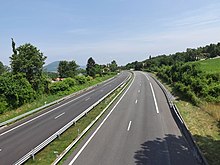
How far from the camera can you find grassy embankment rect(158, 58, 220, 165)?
14.5 m

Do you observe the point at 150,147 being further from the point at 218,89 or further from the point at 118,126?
the point at 218,89

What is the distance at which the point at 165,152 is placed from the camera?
14.4m

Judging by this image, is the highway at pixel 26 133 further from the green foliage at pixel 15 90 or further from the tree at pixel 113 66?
the tree at pixel 113 66

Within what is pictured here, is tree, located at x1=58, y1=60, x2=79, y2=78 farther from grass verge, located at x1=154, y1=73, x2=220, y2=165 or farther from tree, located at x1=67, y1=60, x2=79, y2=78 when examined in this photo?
grass verge, located at x1=154, y1=73, x2=220, y2=165

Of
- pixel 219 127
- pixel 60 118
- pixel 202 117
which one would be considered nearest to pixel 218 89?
pixel 202 117

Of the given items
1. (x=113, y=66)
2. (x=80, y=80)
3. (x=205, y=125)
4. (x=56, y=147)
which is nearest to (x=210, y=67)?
(x=80, y=80)

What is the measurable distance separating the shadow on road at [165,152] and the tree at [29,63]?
3020 centimetres

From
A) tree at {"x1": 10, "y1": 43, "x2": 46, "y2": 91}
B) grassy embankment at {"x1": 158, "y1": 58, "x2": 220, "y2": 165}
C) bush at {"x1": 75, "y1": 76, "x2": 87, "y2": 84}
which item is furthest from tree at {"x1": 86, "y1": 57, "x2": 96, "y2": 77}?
→ grassy embankment at {"x1": 158, "y1": 58, "x2": 220, "y2": 165}

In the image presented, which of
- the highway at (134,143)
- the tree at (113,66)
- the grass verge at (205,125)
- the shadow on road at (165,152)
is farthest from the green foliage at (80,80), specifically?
the tree at (113,66)

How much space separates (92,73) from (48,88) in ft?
167

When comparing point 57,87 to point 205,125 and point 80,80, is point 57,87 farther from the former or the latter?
point 205,125

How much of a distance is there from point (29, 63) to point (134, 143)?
30.2 metres

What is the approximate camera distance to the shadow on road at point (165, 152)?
42.8ft

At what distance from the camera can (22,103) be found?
3556 centimetres
